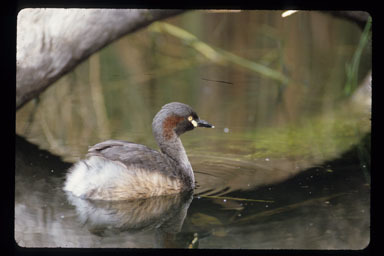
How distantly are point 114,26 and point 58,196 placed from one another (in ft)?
4.49

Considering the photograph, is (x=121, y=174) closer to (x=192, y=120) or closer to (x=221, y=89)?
(x=192, y=120)

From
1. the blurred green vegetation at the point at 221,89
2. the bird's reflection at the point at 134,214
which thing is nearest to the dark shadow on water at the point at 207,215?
the bird's reflection at the point at 134,214

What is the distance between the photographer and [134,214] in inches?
159

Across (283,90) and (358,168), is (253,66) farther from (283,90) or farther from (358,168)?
(358,168)

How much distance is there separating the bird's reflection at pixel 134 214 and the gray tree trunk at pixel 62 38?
1.01m

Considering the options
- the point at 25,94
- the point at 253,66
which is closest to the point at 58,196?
the point at 25,94

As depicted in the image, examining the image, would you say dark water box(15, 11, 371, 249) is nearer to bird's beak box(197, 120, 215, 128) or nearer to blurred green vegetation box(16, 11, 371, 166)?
blurred green vegetation box(16, 11, 371, 166)

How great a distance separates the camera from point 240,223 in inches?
152

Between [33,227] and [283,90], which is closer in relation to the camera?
[33,227]

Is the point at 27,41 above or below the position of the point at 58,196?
above

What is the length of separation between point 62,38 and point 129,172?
1.19m

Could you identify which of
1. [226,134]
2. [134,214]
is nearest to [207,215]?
[134,214]

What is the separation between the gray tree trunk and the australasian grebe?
0.72m

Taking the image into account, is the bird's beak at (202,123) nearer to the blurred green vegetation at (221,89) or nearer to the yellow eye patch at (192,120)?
the yellow eye patch at (192,120)
